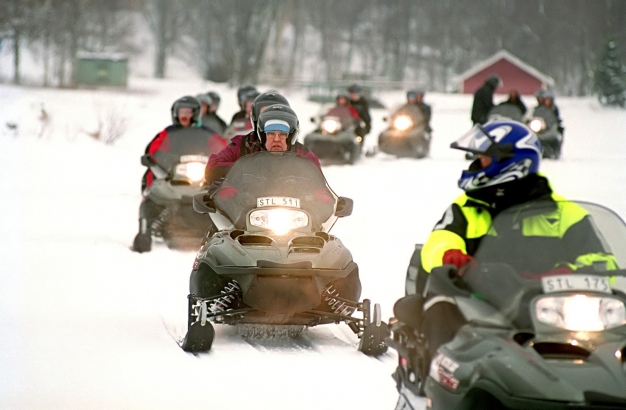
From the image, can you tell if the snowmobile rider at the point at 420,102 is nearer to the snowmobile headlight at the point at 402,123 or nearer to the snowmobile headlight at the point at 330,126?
the snowmobile headlight at the point at 402,123

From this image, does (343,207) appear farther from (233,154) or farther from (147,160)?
(147,160)

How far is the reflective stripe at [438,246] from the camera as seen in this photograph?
475cm

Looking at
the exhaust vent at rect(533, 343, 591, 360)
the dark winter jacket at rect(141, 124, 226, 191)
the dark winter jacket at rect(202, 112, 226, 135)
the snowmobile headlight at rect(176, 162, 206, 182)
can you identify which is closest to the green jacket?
the exhaust vent at rect(533, 343, 591, 360)

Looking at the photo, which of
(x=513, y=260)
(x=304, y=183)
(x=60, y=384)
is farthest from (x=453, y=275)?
(x=304, y=183)

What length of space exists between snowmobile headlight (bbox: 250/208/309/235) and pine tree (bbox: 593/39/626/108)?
137 ft

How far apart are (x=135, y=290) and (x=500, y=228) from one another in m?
5.31

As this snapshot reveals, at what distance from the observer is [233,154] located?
864cm

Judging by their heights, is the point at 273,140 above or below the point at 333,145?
above

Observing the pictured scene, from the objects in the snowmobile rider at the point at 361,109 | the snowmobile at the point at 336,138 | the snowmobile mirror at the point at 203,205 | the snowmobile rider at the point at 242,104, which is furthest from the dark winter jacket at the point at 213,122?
the snowmobile mirror at the point at 203,205

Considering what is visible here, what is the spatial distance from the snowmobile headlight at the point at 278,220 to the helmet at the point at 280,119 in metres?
0.96

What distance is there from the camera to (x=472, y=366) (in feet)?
13.2

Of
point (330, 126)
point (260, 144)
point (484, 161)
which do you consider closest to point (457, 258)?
point (484, 161)

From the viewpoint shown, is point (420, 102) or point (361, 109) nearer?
point (361, 109)

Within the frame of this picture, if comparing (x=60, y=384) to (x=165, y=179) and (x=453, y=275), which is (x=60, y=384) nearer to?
(x=453, y=275)
